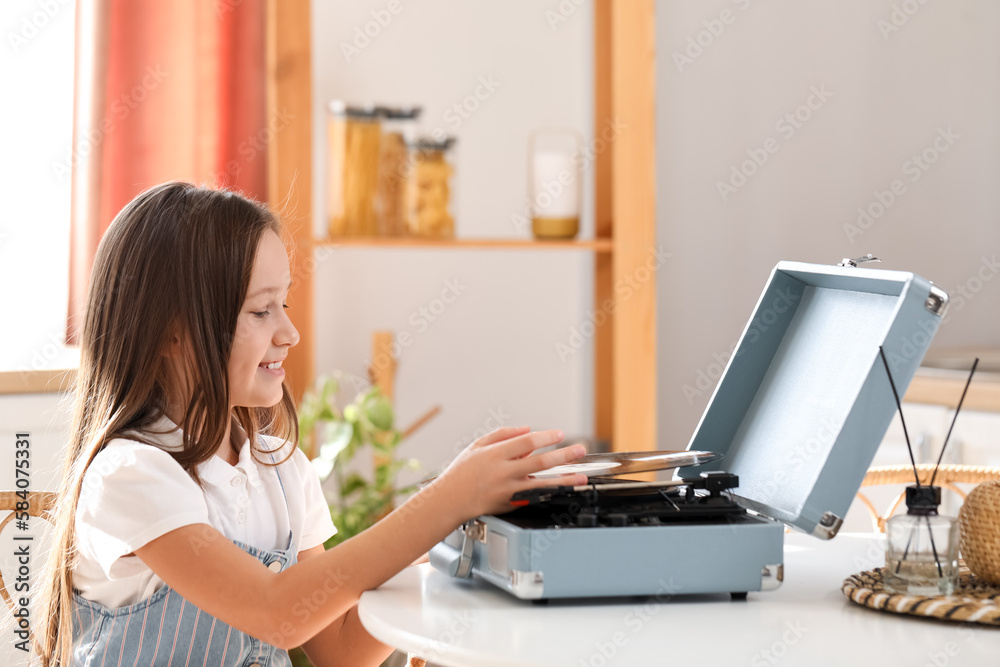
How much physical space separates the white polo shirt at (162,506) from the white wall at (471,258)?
123 cm

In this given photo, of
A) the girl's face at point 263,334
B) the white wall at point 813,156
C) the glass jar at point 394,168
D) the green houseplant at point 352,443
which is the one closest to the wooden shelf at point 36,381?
the green houseplant at point 352,443

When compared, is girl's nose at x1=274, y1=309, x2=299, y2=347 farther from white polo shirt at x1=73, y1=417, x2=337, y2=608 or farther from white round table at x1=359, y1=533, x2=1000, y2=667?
white round table at x1=359, y1=533, x2=1000, y2=667

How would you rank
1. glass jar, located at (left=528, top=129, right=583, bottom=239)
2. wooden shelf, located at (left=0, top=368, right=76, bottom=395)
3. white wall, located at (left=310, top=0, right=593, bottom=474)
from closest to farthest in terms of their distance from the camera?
wooden shelf, located at (left=0, top=368, right=76, bottom=395)
glass jar, located at (left=528, top=129, right=583, bottom=239)
white wall, located at (left=310, top=0, right=593, bottom=474)

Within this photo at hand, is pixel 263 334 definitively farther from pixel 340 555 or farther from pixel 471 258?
pixel 471 258

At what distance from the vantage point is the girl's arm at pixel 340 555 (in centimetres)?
90

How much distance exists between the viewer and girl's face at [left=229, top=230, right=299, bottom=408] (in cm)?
108

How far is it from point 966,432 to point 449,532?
1500 mm

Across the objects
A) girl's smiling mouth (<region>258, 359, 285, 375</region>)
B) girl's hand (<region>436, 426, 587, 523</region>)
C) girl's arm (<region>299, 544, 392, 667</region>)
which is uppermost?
girl's smiling mouth (<region>258, 359, 285, 375</region>)

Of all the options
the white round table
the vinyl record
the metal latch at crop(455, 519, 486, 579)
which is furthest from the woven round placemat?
the metal latch at crop(455, 519, 486, 579)

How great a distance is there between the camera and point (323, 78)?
238 cm

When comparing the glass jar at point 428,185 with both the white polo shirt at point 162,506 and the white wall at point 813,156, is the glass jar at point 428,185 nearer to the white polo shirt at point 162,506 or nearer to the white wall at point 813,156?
the white wall at point 813,156

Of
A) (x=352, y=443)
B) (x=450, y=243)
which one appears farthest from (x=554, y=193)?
(x=352, y=443)

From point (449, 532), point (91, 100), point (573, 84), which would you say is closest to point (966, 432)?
point (573, 84)

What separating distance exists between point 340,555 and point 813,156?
215 centimetres
